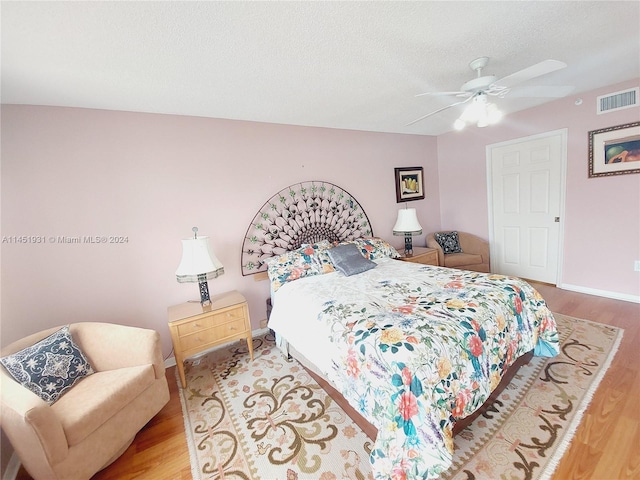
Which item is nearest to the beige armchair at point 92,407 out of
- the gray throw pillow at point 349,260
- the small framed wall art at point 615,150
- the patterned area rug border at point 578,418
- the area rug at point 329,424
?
the area rug at point 329,424

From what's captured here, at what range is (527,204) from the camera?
12.3 feet

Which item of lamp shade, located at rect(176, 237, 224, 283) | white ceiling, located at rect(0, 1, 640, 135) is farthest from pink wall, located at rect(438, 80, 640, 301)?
lamp shade, located at rect(176, 237, 224, 283)

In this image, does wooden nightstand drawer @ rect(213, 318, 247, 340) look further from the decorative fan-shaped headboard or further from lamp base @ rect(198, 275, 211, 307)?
the decorative fan-shaped headboard

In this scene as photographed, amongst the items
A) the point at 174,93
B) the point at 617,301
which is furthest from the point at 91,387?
the point at 617,301

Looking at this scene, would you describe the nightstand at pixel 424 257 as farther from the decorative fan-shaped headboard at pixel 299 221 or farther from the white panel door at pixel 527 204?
the white panel door at pixel 527 204

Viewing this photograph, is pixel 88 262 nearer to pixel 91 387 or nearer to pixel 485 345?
pixel 91 387

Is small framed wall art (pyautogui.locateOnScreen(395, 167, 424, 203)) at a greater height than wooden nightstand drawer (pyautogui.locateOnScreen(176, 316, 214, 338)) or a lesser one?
greater

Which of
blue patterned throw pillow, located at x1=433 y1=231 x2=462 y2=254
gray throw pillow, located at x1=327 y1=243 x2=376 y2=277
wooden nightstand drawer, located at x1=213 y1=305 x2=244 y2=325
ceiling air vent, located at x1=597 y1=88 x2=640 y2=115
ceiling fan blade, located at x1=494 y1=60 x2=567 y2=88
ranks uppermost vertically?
ceiling air vent, located at x1=597 y1=88 x2=640 y2=115

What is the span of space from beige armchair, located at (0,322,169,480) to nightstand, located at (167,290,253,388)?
328 millimetres

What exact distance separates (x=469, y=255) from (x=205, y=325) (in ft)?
12.2

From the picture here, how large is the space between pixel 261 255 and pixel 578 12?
3.05 metres

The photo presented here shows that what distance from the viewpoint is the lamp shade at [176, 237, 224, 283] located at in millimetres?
2326

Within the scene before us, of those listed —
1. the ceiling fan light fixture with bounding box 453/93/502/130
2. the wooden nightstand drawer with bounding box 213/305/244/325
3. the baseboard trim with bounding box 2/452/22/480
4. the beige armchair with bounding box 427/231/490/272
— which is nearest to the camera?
the baseboard trim with bounding box 2/452/22/480

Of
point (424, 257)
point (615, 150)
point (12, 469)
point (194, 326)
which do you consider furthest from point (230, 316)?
point (615, 150)
